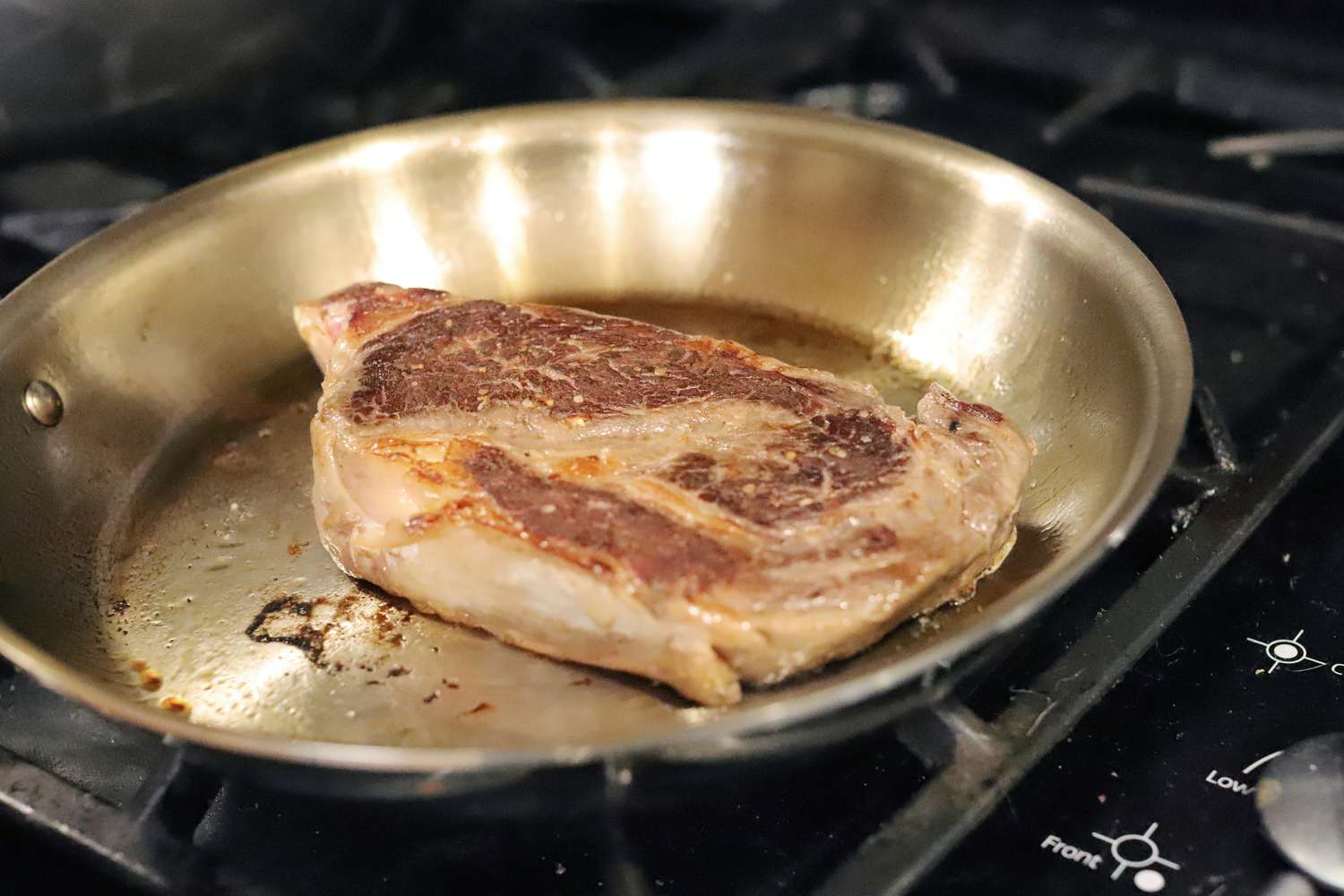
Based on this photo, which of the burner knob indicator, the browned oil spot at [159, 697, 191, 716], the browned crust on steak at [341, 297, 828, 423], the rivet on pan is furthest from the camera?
the rivet on pan

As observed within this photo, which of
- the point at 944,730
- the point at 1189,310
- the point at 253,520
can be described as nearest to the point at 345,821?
the point at 253,520

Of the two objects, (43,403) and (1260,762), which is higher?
(43,403)

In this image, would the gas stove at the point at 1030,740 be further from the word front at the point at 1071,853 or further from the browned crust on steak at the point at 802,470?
the browned crust on steak at the point at 802,470

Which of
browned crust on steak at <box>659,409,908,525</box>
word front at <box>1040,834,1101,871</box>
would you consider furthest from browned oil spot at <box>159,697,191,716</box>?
word front at <box>1040,834,1101,871</box>

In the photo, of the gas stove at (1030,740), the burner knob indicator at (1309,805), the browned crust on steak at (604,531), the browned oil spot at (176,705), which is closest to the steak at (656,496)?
the browned crust on steak at (604,531)

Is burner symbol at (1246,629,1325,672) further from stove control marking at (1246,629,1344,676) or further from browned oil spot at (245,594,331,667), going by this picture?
browned oil spot at (245,594,331,667)

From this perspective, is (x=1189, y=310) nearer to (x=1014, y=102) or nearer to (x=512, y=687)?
(x=1014, y=102)

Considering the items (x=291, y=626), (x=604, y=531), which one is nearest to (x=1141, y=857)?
(x=604, y=531)

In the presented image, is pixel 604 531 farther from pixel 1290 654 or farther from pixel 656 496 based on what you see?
pixel 1290 654
